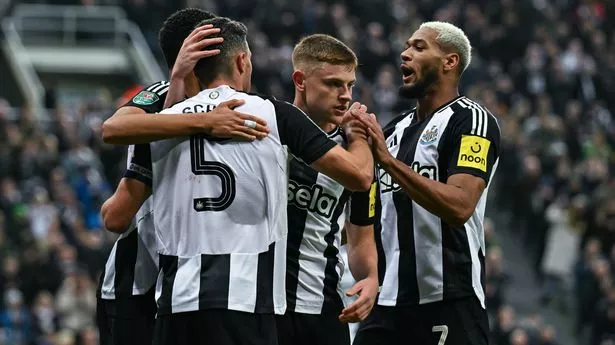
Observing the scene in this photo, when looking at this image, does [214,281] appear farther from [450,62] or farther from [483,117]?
[450,62]

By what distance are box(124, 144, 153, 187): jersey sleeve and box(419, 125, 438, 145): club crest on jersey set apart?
183 centimetres

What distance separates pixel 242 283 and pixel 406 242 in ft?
5.63

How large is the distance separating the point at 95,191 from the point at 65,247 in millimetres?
2525

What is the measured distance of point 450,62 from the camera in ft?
26.8

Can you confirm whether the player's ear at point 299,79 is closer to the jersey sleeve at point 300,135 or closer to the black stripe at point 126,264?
the jersey sleeve at point 300,135

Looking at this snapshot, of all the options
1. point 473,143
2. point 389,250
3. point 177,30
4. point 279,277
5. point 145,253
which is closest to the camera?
point 279,277

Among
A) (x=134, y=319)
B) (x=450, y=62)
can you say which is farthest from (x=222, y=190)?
(x=450, y=62)

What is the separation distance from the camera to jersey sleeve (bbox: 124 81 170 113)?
7086 mm

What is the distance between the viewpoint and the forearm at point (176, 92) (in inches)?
273

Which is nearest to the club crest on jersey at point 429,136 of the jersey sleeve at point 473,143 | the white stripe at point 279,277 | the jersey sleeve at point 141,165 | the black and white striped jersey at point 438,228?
the black and white striped jersey at point 438,228

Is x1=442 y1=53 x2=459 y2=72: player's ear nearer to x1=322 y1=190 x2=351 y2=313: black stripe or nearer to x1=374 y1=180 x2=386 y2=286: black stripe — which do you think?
x1=374 y1=180 x2=386 y2=286: black stripe

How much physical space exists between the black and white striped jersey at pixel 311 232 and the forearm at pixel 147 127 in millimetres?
920

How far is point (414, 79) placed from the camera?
320 inches

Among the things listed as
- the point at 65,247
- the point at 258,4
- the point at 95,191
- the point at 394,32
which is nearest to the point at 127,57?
the point at 258,4
